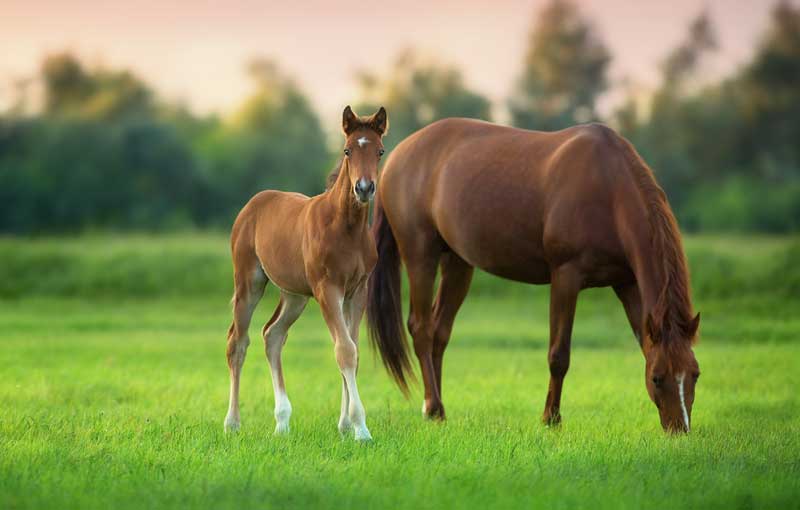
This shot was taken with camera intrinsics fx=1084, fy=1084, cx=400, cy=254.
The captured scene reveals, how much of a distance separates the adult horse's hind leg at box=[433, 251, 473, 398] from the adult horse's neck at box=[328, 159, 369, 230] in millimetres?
2722

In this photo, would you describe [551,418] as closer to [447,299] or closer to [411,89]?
[447,299]

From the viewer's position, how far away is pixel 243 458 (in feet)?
23.5

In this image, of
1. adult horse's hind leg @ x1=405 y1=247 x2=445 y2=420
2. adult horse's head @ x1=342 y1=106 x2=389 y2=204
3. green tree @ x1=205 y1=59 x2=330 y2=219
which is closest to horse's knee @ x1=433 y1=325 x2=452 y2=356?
adult horse's hind leg @ x1=405 y1=247 x2=445 y2=420

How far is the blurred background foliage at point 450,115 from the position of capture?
134ft

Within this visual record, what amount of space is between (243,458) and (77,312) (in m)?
17.2

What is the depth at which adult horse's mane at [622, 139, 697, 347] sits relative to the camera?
317 inches

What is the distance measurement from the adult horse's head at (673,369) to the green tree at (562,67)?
124ft

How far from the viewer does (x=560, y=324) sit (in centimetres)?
908

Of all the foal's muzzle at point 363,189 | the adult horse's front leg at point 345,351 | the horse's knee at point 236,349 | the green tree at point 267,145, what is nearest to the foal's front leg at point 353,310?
the adult horse's front leg at point 345,351

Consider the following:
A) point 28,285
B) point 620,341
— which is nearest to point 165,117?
point 28,285

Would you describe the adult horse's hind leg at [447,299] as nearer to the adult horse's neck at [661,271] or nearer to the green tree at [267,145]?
the adult horse's neck at [661,271]

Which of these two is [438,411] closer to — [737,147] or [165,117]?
[737,147]

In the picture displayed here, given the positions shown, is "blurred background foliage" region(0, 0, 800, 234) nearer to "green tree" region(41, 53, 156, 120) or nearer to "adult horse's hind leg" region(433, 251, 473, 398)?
"green tree" region(41, 53, 156, 120)

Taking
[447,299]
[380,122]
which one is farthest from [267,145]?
[380,122]
